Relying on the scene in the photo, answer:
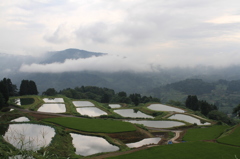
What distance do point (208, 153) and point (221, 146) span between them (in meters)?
3.76

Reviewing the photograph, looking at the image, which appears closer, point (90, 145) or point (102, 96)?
point (90, 145)

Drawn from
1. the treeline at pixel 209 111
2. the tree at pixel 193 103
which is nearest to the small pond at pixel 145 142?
the treeline at pixel 209 111

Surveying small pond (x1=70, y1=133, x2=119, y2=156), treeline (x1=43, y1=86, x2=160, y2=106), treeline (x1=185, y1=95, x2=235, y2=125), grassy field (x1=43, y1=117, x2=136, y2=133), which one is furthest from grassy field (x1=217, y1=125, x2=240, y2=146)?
treeline (x1=43, y1=86, x2=160, y2=106)

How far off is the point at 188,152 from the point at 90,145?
1203cm

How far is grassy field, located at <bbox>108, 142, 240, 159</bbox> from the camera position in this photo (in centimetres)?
2058

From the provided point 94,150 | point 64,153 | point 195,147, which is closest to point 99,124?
point 94,150

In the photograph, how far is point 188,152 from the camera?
21.8 metres

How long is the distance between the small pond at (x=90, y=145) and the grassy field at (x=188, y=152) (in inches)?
170

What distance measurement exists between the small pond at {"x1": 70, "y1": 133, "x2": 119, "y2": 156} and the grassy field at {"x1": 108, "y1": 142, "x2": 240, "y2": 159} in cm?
431

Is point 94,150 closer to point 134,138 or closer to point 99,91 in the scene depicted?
point 134,138

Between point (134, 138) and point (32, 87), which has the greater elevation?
point (32, 87)

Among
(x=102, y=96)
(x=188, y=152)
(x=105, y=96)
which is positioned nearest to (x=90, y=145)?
(x=188, y=152)

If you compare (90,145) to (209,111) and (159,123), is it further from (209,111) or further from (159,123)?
(209,111)

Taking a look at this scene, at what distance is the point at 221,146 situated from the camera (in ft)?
79.2
